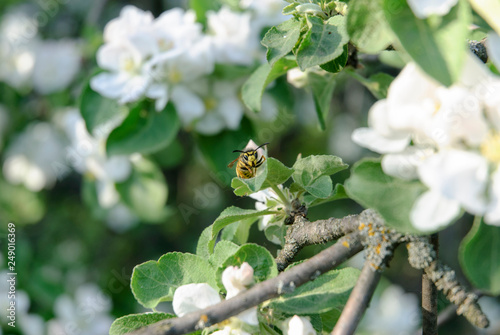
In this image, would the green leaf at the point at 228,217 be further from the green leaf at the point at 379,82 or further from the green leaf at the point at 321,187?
the green leaf at the point at 379,82

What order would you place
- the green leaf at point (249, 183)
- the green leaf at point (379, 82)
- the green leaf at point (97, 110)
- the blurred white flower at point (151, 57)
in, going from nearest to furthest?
1. the green leaf at point (249, 183)
2. the green leaf at point (379, 82)
3. the blurred white flower at point (151, 57)
4. the green leaf at point (97, 110)

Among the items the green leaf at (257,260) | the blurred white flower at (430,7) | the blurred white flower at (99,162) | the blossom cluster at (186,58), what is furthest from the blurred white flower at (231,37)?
the blurred white flower at (430,7)

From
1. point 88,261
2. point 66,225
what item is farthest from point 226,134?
point 66,225

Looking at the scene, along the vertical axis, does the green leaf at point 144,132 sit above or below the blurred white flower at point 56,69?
above

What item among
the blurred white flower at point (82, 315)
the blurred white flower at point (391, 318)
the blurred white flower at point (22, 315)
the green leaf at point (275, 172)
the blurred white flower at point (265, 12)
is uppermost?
the green leaf at point (275, 172)

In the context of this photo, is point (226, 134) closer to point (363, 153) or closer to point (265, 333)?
point (265, 333)

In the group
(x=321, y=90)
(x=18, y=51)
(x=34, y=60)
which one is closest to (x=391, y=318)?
(x=321, y=90)

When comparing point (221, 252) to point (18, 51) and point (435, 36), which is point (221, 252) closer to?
point (435, 36)

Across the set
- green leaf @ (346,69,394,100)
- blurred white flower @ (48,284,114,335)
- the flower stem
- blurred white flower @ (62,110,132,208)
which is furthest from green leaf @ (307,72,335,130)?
blurred white flower @ (48,284,114,335)
